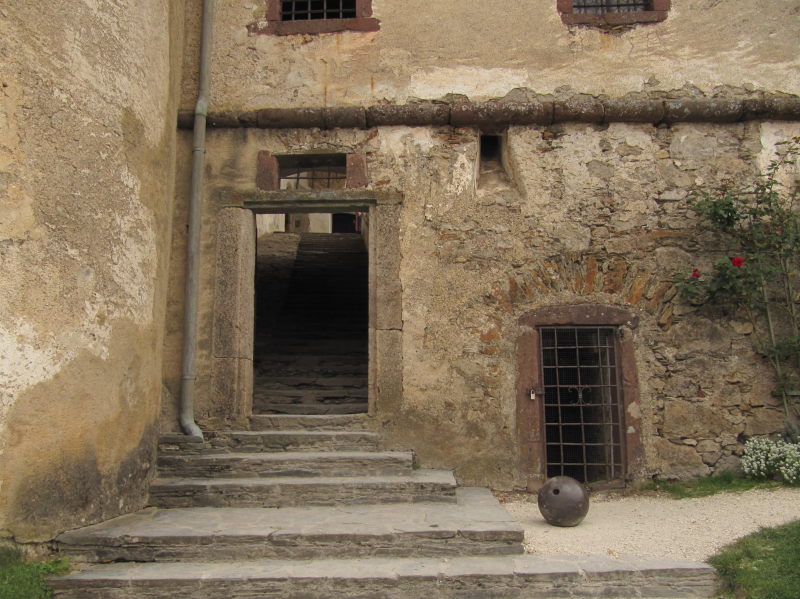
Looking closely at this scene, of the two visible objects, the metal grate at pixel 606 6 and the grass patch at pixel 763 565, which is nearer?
the grass patch at pixel 763 565

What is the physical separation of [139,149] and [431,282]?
9.65 feet

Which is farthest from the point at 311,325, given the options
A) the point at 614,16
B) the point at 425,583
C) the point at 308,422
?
the point at 425,583

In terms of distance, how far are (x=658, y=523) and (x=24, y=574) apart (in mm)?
4558

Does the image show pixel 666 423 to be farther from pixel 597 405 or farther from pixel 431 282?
pixel 431 282

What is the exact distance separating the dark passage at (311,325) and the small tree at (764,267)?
3.82 m

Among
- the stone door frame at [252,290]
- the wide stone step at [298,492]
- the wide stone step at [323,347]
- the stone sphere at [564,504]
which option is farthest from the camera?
the wide stone step at [323,347]

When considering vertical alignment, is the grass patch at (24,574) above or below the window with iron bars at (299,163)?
below

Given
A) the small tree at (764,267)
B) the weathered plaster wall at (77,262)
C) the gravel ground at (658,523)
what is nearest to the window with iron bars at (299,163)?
the weathered plaster wall at (77,262)

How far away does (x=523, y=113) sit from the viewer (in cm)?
683

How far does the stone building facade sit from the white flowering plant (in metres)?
0.19

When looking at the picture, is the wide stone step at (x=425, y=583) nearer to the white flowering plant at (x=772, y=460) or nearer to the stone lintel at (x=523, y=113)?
the white flowering plant at (x=772, y=460)

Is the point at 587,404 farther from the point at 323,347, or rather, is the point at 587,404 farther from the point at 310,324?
the point at 310,324

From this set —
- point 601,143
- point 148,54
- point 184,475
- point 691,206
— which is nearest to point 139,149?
point 148,54

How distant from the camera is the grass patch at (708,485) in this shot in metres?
5.95
